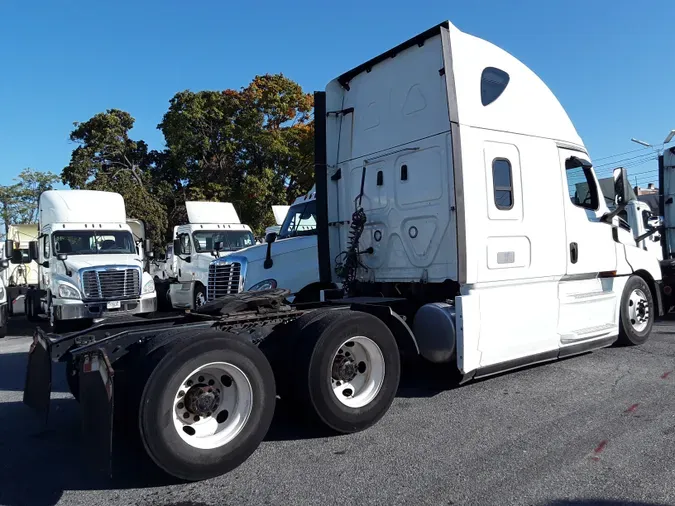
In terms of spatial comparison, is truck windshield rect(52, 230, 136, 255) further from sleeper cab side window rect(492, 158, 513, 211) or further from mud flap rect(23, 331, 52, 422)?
sleeper cab side window rect(492, 158, 513, 211)

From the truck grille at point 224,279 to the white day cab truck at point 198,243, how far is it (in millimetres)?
5386

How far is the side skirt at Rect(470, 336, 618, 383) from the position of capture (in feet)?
18.7

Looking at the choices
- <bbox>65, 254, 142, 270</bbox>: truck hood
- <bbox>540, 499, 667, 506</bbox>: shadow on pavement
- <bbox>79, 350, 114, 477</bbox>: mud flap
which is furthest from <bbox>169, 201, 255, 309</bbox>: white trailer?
<bbox>540, 499, 667, 506</bbox>: shadow on pavement

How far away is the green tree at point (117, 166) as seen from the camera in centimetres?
2727

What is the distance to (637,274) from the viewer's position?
26.2 ft

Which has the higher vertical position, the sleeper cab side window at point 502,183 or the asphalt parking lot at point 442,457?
the sleeper cab side window at point 502,183

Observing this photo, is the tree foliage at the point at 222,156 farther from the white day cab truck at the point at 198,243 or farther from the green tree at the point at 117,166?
the white day cab truck at the point at 198,243

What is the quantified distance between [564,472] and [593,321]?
341 cm

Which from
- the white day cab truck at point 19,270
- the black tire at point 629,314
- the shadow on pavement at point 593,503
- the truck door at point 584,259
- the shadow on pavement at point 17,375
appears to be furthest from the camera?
the white day cab truck at point 19,270

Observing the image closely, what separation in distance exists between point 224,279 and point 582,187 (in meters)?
5.61

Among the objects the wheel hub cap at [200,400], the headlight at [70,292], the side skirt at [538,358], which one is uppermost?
the headlight at [70,292]

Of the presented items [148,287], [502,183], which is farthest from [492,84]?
[148,287]

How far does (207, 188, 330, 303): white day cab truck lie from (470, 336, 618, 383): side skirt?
3078 millimetres

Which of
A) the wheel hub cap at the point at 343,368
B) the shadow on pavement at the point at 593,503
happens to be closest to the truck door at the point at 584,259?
the wheel hub cap at the point at 343,368
